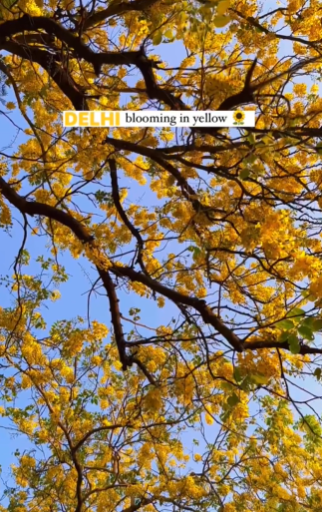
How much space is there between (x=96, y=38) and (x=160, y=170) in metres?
1.27

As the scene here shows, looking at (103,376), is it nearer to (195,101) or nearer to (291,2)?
(195,101)

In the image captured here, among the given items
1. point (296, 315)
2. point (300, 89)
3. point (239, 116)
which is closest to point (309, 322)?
point (296, 315)

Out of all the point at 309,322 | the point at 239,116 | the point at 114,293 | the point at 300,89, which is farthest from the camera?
the point at 300,89

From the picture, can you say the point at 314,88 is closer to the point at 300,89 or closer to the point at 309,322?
the point at 300,89

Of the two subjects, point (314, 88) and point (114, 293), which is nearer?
point (114, 293)

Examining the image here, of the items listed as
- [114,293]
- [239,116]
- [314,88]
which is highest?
[314,88]

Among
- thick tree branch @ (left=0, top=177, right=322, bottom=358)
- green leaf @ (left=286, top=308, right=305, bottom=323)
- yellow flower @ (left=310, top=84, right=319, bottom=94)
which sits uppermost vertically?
yellow flower @ (left=310, top=84, right=319, bottom=94)

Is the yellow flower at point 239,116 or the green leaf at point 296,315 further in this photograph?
the yellow flower at point 239,116

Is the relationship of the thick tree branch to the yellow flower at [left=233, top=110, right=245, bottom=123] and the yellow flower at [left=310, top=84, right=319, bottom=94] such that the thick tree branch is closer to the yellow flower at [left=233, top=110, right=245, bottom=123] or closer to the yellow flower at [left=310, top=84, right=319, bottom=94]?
the yellow flower at [left=233, top=110, right=245, bottom=123]

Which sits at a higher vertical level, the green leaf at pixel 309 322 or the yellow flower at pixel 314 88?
the yellow flower at pixel 314 88

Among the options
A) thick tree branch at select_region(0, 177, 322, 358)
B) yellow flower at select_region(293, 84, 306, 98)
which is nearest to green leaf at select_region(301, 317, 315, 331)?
thick tree branch at select_region(0, 177, 322, 358)

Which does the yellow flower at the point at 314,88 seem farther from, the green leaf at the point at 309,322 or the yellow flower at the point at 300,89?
the green leaf at the point at 309,322

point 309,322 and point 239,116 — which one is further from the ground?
point 239,116

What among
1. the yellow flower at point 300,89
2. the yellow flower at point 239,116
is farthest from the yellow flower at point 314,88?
the yellow flower at point 239,116
